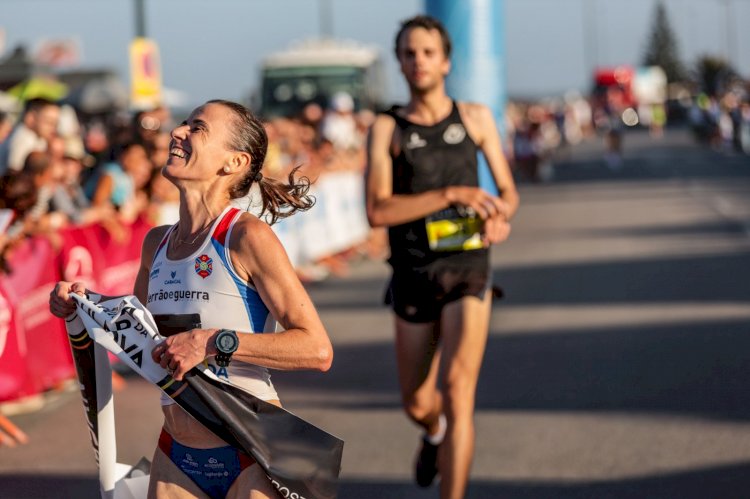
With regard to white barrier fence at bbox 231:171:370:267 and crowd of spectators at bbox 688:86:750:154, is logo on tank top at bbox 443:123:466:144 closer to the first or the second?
white barrier fence at bbox 231:171:370:267

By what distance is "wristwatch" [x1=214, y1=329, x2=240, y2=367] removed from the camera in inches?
142

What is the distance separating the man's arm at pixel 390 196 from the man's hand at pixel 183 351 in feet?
8.19

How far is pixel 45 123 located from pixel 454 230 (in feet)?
20.4

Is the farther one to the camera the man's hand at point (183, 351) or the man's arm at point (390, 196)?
the man's arm at point (390, 196)

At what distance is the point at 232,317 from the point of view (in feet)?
12.5

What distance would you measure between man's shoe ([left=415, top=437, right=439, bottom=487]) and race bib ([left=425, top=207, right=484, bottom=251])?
1.00 metres

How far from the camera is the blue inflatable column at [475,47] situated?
11922 mm

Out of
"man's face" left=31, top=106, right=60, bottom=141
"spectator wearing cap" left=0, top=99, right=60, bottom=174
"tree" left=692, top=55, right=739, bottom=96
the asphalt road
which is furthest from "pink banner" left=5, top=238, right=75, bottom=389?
"tree" left=692, top=55, right=739, bottom=96

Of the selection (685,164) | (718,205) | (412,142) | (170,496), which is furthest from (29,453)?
(685,164)

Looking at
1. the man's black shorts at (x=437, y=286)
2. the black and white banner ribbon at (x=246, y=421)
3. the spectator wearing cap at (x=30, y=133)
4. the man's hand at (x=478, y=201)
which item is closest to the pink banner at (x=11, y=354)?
the spectator wearing cap at (x=30, y=133)

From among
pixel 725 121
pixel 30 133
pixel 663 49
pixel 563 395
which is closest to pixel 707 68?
pixel 663 49

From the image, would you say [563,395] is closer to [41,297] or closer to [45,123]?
[41,297]

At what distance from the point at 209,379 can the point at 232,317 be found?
7.4 inches

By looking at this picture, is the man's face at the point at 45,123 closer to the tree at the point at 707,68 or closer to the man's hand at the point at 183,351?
the man's hand at the point at 183,351
